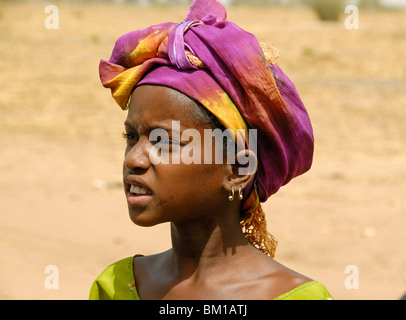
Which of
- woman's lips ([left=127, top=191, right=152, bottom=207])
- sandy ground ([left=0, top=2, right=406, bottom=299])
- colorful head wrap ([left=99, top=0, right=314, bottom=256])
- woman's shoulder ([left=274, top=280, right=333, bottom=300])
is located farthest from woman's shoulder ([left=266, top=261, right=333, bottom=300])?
sandy ground ([left=0, top=2, right=406, bottom=299])

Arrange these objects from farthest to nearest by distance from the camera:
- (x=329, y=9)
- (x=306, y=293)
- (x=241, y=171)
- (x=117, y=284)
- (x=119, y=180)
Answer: (x=329, y=9) < (x=119, y=180) < (x=117, y=284) < (x=241, y=171) < (x=306, y=293)

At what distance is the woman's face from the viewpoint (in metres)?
2.07

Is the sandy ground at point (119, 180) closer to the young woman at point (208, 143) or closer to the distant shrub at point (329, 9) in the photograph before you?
the young woman at point (208, 143)

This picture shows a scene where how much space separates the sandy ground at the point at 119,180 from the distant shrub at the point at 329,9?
1363 cm

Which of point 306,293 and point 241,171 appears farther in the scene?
point 241,171

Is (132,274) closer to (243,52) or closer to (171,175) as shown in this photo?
(171,175)

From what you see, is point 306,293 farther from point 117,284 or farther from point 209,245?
point 117,284

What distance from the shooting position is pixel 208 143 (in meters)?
2.09

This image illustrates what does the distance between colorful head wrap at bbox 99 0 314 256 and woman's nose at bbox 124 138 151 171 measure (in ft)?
0.63

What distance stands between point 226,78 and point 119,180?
6395 mm

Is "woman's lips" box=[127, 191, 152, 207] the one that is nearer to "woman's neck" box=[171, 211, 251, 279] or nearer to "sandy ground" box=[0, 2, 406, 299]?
"woman's neck" box=[171, 211, 251, 279]

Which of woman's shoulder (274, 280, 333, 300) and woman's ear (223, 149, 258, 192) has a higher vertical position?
woman's ear (223, 149, 258, 192)

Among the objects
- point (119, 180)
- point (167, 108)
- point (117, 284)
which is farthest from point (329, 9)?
point (167, 108)

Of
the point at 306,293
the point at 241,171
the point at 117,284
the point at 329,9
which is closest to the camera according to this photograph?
the point at 306,293
